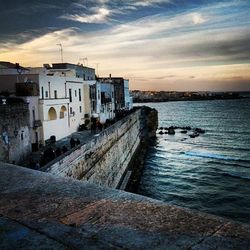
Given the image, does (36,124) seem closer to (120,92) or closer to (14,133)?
(14,133)

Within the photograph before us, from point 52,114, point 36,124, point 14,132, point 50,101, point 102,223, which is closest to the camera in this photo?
point 102,223

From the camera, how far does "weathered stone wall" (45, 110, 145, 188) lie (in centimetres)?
1480

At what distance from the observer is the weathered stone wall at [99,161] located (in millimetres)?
14802

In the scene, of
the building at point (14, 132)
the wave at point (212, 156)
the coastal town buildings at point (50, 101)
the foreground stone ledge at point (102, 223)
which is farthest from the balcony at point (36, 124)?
the wave at point (212, 156)

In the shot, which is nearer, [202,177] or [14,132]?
[14,132]

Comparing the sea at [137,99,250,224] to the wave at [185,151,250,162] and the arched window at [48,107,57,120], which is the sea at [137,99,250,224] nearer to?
the wave at [185,151,250,162]

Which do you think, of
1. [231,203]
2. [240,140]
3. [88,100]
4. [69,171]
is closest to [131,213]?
[69,171]

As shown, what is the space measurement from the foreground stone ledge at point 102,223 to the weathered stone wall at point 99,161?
920 cm

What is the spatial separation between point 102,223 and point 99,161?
59.8ft

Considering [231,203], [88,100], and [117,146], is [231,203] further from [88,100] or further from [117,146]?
[88,100]

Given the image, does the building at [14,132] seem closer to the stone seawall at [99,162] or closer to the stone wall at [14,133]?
the stone wall at [14,133]

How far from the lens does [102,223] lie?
271cm

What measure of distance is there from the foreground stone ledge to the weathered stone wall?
9.20 metres

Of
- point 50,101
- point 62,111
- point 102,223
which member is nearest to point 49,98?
point 50,101
